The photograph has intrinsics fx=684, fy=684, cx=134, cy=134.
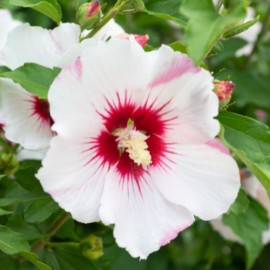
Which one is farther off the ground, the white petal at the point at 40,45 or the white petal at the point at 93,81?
the white petal at the point at 93,81

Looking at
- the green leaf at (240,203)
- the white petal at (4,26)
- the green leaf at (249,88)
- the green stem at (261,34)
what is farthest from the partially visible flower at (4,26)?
the green stem at (261,34)

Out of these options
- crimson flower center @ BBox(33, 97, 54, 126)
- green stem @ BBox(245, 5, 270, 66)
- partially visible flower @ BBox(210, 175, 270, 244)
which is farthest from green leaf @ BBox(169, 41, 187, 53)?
green stem @ BBox(245, 5, 270, 66)

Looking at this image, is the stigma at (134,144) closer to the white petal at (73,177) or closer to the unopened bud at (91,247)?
the white petal at (73,177)

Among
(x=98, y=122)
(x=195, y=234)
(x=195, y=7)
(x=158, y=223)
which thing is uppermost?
(x=195, y=7)

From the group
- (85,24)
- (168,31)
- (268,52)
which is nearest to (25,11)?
(168,31)

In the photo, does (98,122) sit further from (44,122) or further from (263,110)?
(263,110)
